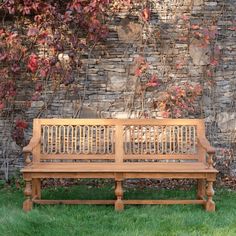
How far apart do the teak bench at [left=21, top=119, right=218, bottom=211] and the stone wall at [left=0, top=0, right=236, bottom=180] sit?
0.45 metres

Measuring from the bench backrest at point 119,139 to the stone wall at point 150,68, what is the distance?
1.98ft

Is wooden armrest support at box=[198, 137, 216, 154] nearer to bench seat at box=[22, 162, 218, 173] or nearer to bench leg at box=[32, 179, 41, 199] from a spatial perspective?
bench seat at box=[22, 162, 218, 173]

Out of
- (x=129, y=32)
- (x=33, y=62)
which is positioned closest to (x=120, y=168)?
(x=33, y=62)

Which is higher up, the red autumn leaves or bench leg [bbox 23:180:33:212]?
the red autumn leaves

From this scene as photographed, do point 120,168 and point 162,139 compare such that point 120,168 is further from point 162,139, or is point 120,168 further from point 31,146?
point 31,146

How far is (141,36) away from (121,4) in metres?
0.51

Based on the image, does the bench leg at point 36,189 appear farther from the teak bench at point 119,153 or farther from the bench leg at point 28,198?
the bench leg at point 28,198

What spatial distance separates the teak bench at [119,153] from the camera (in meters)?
5.39

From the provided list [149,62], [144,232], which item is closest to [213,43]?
Answer: [149,62]

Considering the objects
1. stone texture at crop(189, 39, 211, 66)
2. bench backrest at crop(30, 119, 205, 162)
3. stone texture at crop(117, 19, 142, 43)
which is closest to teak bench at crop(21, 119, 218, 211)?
bench backrest at crop(30, 119, 205, 162)

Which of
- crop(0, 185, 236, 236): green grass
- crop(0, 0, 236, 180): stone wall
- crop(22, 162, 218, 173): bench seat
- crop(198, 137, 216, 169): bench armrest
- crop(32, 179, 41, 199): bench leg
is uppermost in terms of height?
crop(0, 0, 236, 180): stone wall

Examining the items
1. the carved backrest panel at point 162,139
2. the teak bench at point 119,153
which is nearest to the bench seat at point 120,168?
the teak bench at point 119,153

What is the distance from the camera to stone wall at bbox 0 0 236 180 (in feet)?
23.0

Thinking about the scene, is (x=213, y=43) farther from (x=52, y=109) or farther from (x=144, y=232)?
(x=144, y=232)
